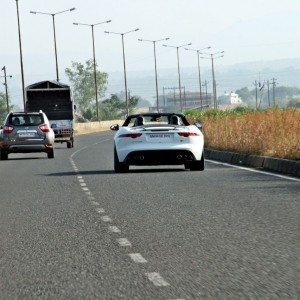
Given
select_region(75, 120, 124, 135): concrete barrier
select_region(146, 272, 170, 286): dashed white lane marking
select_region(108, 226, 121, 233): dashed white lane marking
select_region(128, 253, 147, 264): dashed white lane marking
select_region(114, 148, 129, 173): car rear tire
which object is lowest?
select_region(75, 120, 124, 135): concrete barrier

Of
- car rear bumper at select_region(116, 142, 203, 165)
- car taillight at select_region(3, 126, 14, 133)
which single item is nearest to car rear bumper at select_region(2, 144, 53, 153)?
car taillight at select_region(3, 126, 14, 133)

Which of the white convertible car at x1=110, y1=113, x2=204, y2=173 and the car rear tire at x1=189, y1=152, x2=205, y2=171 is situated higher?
the white convertible car at x1=110, y1=113, x2=204, y2=173

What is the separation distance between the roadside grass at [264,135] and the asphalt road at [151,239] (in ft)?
15.5

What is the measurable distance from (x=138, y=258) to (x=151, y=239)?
1.52 meters

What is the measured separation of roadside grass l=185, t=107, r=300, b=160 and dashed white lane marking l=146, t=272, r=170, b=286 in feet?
51.8

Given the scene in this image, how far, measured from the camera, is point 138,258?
9992 mm

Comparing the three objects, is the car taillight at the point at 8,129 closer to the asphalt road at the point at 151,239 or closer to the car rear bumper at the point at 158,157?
the car rear bumper at the point at 158,157

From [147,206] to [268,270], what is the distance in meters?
6.79

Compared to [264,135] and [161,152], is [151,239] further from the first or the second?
[264,135]

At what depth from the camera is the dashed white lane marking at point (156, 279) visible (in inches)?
330

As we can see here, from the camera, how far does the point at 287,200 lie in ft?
53.7

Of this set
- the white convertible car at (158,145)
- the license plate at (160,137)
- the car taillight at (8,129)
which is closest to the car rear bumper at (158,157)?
the white convertible car at (158,145)

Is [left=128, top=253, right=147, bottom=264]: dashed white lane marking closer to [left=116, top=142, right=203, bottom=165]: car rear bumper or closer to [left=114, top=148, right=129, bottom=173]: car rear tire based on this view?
[left=116, top=142, right=203, bottom=165]: car rear bumper

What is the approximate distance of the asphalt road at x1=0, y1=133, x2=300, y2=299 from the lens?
8289 mm
